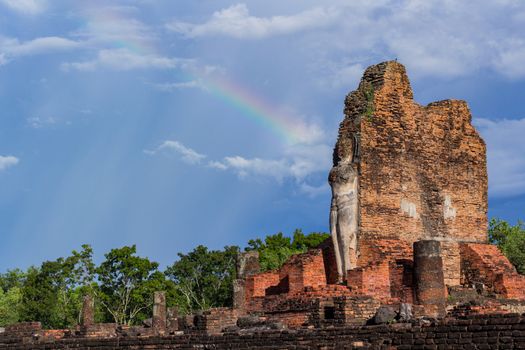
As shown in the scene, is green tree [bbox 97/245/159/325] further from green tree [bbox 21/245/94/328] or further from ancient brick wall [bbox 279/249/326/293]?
ancient brick wall [bbox 279/249/326/293]

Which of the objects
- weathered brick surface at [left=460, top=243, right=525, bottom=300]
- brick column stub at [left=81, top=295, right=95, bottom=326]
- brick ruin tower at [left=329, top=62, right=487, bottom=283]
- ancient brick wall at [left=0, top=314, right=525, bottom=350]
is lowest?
ancient brick wall at [left=0, top=314, right=525, bottom=350]

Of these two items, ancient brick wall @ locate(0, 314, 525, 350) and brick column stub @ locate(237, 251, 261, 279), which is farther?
brick column stub @ locate(237, 251, 261, 279)

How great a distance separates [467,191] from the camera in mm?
25250

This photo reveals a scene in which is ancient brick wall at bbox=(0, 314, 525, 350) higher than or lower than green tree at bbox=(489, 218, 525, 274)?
lower

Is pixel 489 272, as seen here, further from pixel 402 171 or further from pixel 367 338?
pixel 367 338

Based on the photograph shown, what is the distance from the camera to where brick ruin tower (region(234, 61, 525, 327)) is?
71.9ft

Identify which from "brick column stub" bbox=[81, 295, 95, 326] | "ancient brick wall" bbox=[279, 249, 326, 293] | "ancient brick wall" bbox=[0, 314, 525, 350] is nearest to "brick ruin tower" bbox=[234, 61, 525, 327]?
"ancient brick wall" bbox=[279, 249, 326, 293]

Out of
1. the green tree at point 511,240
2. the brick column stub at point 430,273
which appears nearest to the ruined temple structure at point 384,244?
the brick column stub at point 430,273

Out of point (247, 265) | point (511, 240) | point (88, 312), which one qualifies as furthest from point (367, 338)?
point (511, 240)

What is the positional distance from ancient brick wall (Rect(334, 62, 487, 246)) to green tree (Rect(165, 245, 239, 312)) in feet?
97.8

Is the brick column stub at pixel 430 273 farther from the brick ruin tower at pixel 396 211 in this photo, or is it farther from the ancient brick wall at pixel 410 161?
the ancient brick wall at pixel 410 161

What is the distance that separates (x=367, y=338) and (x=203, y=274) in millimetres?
42433

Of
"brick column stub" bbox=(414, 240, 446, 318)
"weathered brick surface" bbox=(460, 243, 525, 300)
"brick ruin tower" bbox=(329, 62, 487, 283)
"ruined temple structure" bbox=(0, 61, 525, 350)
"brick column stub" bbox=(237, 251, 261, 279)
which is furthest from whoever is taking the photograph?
"brick column stub" bbox=(237, 251, 261, 279)

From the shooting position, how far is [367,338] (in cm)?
1395
